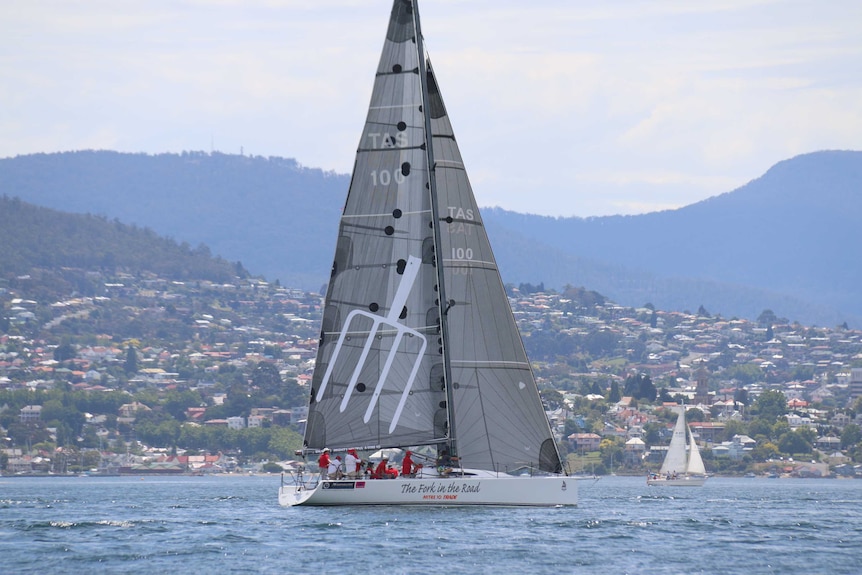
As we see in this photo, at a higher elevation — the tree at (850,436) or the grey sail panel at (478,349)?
the grey sail panel at (478,349)

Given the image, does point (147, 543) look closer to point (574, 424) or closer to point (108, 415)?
point (574, 424)

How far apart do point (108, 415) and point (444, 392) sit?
135 m

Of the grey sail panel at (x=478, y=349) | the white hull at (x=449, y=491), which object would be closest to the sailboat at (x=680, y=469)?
the grey sail panel at (x=478, y=349)

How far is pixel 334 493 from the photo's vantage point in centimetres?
4434

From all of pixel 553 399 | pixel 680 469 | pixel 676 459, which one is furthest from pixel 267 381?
pixel 680 469

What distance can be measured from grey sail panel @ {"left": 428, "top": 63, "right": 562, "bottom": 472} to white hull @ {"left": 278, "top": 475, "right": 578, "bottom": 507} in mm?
1459

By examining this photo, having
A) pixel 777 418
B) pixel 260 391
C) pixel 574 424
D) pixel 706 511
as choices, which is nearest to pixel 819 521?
pixel 706 511

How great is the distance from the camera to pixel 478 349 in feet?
149

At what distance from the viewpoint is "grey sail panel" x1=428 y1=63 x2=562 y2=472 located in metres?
45.1

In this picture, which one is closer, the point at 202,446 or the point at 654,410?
the point at 202,446

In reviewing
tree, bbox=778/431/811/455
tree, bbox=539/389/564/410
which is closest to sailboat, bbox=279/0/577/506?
tree, bbox=778/431/811/455

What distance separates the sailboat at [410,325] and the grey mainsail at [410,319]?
27mm

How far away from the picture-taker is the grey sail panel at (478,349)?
45094 millimetres

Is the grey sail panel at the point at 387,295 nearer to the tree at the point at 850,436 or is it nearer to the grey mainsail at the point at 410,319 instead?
the grey mainsail at the point at 410,319
